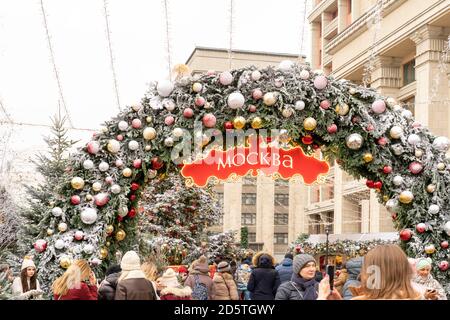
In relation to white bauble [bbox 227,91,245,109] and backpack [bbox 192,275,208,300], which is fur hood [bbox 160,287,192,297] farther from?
white bauble [bbox 227,91,245,109]

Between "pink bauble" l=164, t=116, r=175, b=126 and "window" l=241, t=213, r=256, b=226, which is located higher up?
"pink bauble" l=164, t=116, r=175, b=126

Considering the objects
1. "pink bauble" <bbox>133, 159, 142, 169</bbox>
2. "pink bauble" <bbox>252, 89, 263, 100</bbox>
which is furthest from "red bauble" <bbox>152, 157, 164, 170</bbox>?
"pink bauble" <bbox>252, 89, 263, 100</bbox>

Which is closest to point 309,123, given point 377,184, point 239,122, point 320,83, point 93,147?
point 320,83

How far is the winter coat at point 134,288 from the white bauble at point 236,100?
14.4ft

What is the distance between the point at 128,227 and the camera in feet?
33.3

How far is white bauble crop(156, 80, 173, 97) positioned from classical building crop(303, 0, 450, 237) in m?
12.5

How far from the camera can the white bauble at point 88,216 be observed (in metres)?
9.09

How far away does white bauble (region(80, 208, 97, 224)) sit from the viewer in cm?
909

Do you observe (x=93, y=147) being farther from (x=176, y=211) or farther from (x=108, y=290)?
(x=176, y=211)

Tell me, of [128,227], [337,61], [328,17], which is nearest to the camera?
[128,227]

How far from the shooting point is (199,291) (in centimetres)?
961
